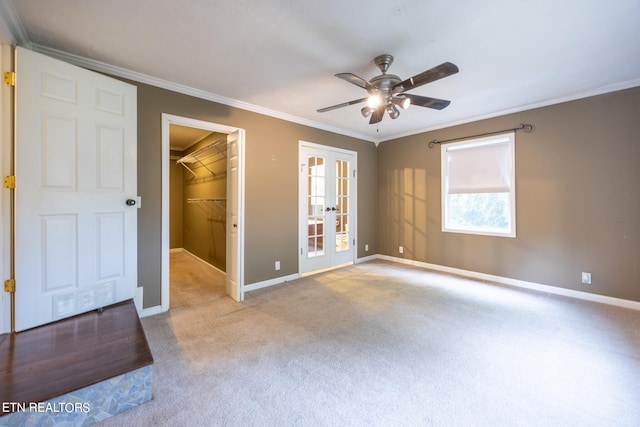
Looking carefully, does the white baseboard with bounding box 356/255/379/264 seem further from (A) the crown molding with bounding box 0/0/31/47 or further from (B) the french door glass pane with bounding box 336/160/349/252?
(A) the crown molding with bounding box 0/0/31/47

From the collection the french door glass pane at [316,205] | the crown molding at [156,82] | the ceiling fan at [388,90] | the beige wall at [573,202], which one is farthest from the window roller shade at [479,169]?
the crown molding at [156,82]

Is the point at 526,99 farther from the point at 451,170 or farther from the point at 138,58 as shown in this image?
the point at 138,58

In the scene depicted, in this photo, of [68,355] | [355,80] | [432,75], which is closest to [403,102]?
[432,75]

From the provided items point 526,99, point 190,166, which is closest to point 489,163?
point 526,99

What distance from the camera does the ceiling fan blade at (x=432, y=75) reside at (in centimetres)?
183

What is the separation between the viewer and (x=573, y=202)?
3295mm

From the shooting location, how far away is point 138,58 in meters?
2.38

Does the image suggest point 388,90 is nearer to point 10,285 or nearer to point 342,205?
point 342,205

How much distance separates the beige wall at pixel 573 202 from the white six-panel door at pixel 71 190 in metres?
4.53

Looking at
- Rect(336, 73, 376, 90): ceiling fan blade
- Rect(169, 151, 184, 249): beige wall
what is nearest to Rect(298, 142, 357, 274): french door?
Rect(336, 73, 376, 90): ceiling fan blade

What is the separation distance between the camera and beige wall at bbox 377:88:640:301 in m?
2.97

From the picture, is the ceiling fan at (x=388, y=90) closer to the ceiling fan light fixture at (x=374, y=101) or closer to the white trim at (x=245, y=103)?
the ceiling fan light fixture at (x=374, y=101)

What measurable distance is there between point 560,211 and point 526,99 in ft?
5.02

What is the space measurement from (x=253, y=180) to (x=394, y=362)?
2.71 m
